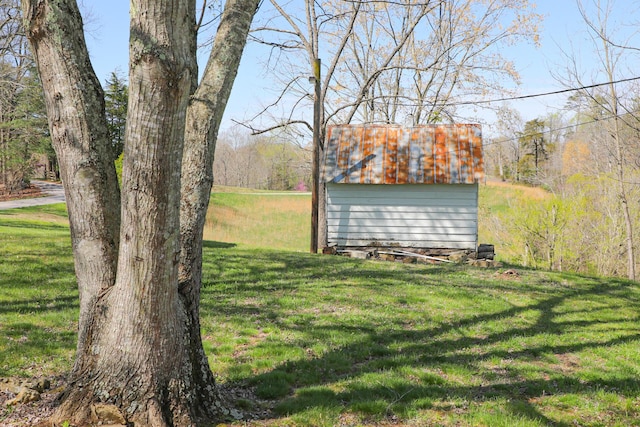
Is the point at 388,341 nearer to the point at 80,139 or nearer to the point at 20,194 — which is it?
the point at 80,139

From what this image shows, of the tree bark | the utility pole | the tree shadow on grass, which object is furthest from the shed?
the tree bark

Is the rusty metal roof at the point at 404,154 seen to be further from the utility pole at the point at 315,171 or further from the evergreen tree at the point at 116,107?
the evergreen tree at the point at 116,107

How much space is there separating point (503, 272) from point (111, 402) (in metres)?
12.1

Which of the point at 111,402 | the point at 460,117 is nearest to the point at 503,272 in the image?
the point at 111,402

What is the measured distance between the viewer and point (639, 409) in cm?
555

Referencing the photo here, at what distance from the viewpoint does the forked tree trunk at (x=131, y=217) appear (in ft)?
12.1

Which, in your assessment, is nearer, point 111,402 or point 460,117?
point 111,402

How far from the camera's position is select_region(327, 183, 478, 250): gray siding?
17.2 metres

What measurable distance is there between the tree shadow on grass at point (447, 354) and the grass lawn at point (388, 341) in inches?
1.0

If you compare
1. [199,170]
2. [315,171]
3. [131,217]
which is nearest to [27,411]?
[131,217]

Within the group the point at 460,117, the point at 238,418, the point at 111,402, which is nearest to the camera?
the point at 111,402

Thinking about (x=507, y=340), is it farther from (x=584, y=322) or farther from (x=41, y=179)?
(x=41, y=179)

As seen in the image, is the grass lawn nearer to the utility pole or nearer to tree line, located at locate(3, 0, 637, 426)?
tree line, located at locate(3, 0, 637, 426)

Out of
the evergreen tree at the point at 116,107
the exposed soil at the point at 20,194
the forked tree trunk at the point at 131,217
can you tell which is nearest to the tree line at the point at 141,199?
the forked tree trunk at the point at 131,217
